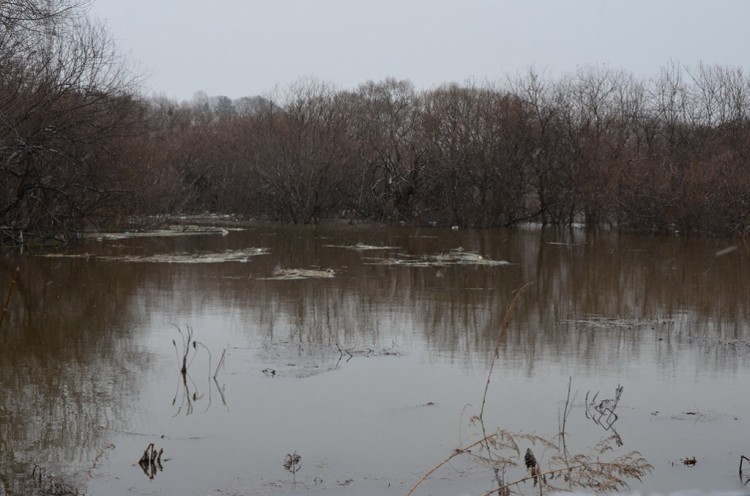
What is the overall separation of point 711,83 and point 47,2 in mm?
33289

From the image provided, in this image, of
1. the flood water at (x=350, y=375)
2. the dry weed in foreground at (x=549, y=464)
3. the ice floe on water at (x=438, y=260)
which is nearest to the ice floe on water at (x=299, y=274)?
the flood water at (x=350, y=375)

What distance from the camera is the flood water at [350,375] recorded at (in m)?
6.01

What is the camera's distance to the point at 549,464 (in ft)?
19.3

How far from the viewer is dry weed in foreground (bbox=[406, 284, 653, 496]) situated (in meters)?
5.40

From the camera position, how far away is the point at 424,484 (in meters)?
5.70

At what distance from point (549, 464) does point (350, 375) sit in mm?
3160

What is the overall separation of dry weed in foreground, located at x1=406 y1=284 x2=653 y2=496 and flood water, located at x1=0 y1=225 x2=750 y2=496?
0.29ft

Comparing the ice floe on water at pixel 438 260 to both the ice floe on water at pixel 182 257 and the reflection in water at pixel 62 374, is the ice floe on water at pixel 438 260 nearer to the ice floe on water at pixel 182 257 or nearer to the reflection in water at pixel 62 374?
the ice floe on water at pixel 182 257

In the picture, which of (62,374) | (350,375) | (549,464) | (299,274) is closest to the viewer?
(549,464)

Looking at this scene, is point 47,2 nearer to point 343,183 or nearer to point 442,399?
point 442,399

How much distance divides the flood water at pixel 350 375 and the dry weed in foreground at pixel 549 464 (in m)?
0.09

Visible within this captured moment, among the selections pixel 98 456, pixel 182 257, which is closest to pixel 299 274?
pixel 182 257

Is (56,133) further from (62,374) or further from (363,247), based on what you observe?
(62,374)

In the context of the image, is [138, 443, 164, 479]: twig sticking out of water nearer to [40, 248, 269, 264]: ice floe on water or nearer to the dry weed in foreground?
the dry weed in foreground
